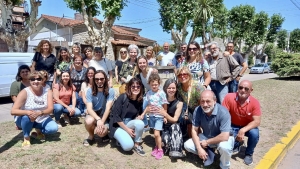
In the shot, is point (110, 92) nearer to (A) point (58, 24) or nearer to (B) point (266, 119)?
(B) point (266, 119)

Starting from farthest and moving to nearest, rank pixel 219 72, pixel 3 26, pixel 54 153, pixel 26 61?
pixel 3 26
pixel 26 61
pixel 219 72
pixel 54 153

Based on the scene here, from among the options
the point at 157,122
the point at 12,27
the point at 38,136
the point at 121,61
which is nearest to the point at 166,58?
the point at 121,61

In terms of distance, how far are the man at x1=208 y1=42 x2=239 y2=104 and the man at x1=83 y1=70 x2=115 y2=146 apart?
234 cm

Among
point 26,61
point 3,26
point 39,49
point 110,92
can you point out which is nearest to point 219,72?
point 110,92

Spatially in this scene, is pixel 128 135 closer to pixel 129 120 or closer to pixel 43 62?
pixel 129 120

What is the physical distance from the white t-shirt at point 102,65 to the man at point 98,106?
1348 mm

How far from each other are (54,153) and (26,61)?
21.5 feet

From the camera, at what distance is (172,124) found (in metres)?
3.80

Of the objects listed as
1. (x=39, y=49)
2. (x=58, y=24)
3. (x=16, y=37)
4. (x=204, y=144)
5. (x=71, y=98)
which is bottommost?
(x=204, y=144)

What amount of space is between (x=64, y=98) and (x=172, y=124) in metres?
2.57

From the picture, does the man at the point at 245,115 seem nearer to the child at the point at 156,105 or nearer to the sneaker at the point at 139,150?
the child at the point at 156,105

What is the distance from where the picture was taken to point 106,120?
4.14m

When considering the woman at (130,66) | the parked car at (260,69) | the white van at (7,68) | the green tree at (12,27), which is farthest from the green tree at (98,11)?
the parked car at (260,69)

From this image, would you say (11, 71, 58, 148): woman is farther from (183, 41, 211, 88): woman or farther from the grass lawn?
(183, 41, 211, 88): woman
